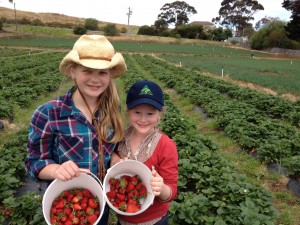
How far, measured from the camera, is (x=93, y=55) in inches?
82.4

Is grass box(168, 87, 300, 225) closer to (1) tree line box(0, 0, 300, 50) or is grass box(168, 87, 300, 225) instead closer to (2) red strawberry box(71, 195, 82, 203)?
(2) red strawberry box(71, 195, 82, 203)

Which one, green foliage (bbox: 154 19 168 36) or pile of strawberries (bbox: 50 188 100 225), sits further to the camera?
green foliage (bbox: 154 19 168 36)

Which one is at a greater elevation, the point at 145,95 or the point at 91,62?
the point at 91,62

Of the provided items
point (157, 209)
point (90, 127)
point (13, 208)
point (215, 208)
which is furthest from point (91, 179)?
point (215, 208)

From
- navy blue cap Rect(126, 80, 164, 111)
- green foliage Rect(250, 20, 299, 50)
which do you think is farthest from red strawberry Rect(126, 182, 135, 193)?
green foliage Rect(250, 20, 299, 50)

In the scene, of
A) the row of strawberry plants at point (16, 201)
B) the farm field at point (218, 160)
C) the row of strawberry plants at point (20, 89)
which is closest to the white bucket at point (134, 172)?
the farm field at point (218, 160)

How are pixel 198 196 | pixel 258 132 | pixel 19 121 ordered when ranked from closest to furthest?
1. pixel 198 196
2. pixel 258 132
3. pixel 19 121

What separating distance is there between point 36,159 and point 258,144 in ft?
18.5

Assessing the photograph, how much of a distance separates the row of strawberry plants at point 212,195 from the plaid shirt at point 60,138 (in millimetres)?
1740

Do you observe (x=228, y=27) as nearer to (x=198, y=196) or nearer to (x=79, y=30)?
(x=79, y=30)

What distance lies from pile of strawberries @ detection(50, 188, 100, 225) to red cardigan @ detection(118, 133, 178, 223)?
400 millimetres

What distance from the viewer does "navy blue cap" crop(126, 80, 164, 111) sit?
7.18ft

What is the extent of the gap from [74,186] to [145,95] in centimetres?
82

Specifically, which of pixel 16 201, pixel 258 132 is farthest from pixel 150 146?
pixel 258 132
